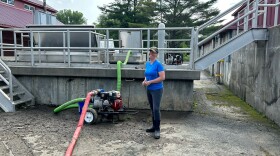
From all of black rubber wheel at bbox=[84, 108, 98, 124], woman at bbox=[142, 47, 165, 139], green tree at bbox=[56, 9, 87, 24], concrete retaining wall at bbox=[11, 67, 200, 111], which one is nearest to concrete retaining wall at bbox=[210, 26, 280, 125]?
concrete retaining wall at bbox=[11, 67, 200, 111]

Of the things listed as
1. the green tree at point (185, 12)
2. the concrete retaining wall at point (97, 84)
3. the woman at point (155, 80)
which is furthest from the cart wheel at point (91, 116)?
the green tree at point (185, 12)

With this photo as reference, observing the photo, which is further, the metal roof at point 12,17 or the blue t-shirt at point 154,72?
the metal roof at point 12,17

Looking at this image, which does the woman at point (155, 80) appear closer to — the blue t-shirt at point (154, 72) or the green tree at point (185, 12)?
the blue t-shirt at point (154, 72)

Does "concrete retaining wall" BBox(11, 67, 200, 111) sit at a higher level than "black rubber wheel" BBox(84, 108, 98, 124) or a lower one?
higher

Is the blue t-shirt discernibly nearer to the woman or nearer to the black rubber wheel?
the woman

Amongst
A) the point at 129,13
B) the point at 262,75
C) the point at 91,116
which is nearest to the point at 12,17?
the point at 91,116

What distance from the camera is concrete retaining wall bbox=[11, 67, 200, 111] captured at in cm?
690

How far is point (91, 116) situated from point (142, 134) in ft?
4.25

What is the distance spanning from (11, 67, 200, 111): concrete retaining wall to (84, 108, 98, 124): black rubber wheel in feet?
5.37

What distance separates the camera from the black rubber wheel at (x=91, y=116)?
5.66m

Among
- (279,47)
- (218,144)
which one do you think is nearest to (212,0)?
(279,47)

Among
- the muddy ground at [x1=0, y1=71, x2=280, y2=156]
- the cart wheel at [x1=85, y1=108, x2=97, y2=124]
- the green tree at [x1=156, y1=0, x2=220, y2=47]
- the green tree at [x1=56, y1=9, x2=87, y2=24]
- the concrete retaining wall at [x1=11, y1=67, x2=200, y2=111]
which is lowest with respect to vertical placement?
the muddy ground at [x1=0, y1=71, x2=280, y2=156]

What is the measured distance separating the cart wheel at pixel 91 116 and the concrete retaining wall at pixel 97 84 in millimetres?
1637

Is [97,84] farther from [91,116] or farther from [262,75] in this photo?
[262,75]
